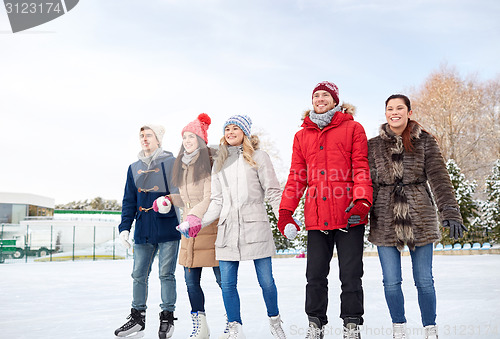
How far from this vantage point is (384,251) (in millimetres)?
3205

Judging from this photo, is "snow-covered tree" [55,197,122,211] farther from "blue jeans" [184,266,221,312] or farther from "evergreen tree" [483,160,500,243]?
"blue jeans" [184,266,221,312]

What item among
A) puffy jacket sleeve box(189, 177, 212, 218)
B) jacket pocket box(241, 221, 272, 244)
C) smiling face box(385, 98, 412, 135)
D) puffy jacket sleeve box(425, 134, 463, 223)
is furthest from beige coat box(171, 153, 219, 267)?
puffy jacket sleeve box(425, 134, 463, 223)

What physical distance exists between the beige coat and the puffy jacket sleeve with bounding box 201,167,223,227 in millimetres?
54

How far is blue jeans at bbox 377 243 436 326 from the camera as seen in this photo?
3.13 m

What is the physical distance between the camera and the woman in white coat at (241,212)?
136 inches

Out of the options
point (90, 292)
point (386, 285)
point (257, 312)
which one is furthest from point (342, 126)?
point (90, 292)

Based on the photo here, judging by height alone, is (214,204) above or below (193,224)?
above

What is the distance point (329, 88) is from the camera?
11.0 feet

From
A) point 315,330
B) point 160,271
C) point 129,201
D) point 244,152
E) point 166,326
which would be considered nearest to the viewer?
point 315,330

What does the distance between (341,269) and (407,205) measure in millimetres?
622

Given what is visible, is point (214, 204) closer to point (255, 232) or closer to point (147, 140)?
point (255, 232)

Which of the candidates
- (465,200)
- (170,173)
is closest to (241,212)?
(170,173)

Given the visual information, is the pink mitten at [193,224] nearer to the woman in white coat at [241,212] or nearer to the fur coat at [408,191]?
the woman in white coat at [241,212]

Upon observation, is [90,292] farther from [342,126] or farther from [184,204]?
Answer: [342,126]
